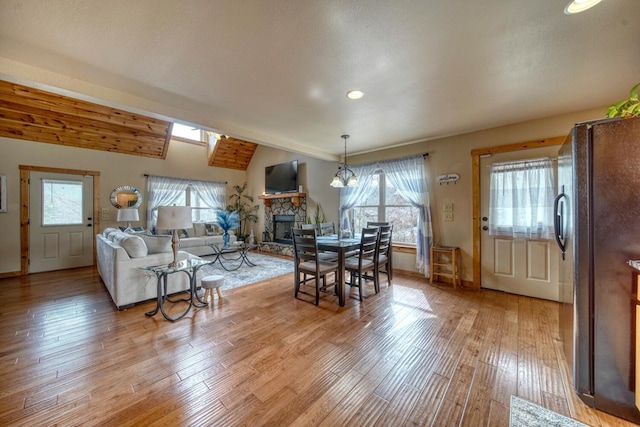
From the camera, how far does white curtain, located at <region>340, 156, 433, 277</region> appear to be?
421 centimetres

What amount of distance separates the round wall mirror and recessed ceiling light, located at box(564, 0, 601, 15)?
7520 millimetres

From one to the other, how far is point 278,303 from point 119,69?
290 cm

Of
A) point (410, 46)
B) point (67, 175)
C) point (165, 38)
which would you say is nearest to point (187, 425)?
point (165, 38)

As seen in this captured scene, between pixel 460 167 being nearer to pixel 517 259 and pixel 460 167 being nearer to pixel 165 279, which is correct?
pixel 517 259

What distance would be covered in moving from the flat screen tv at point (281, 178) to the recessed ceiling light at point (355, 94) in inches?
156

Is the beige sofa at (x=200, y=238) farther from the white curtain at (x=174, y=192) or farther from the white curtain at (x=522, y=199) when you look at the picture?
the white curtain at (x=522, y=199)

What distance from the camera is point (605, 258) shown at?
151 cm

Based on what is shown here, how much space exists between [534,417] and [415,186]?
3395mm

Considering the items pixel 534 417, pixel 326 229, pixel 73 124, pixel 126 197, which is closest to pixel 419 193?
pixel 326 229

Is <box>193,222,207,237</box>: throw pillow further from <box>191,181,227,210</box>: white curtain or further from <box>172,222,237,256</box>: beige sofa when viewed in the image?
<box>191,181,227,210</box>: white curtain

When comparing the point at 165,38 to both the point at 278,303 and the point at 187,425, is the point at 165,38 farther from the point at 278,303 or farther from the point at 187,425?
the point at 278,303

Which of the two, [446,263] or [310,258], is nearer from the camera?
[310,258]

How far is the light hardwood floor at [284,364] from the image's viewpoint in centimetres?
149

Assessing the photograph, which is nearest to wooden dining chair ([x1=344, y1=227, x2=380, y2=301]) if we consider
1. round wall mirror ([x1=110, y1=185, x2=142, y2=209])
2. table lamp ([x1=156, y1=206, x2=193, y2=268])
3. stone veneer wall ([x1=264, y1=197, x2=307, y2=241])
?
table lamp ([x1=156, y1=206, x2=193, y2=268])
